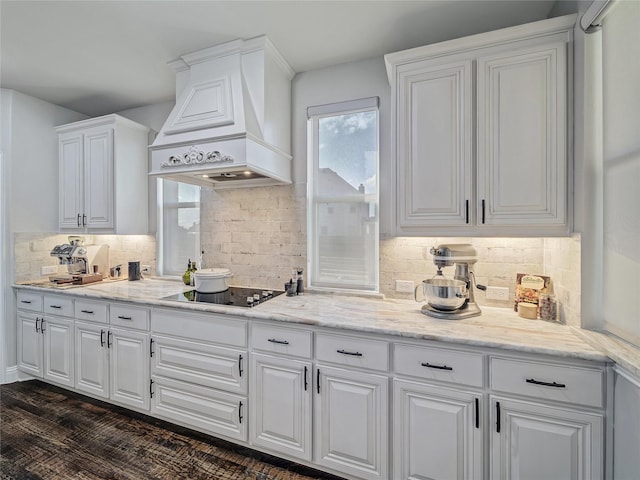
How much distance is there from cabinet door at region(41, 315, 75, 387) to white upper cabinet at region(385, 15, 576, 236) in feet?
9.54

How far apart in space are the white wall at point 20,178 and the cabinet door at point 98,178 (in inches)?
18.9

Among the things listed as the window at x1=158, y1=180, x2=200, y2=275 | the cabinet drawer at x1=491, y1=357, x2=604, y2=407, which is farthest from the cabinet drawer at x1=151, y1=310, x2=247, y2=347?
the cabinet drawer at x1=491, y1=357, x2=604, y2=407

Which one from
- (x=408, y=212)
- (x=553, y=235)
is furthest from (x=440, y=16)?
(x=553, y=235)

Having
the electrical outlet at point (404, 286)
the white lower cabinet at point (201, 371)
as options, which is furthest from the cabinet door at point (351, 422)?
the electrical outlet at point (404, 286)

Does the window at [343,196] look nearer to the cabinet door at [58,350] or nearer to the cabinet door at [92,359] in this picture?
the cabinet door at [92,359]

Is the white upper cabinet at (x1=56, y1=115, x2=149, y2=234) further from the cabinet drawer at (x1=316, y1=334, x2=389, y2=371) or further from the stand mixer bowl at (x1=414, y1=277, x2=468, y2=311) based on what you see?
the stand mixer bowl at (x1=414, y1=277, x2=468, y2=311)

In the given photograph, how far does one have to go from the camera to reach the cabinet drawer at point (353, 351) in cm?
158

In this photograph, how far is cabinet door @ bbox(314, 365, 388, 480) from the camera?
1.58m

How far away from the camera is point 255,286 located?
2.66 metres

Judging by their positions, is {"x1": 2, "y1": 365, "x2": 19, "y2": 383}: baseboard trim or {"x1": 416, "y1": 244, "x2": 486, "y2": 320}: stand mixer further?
{"x1": 2, "y1": 365, "x2": 19, "y2": 383}: baseboard trim

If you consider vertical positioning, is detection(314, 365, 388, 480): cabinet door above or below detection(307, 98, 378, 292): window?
below

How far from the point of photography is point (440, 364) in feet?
4.82

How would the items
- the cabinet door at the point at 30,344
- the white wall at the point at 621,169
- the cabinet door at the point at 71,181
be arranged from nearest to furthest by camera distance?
the white wall at the point at 621,169 < the cabinet door at the point at 30,344 < the cabinet door at the point at 71,181

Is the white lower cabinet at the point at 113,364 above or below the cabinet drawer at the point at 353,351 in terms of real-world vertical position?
below
